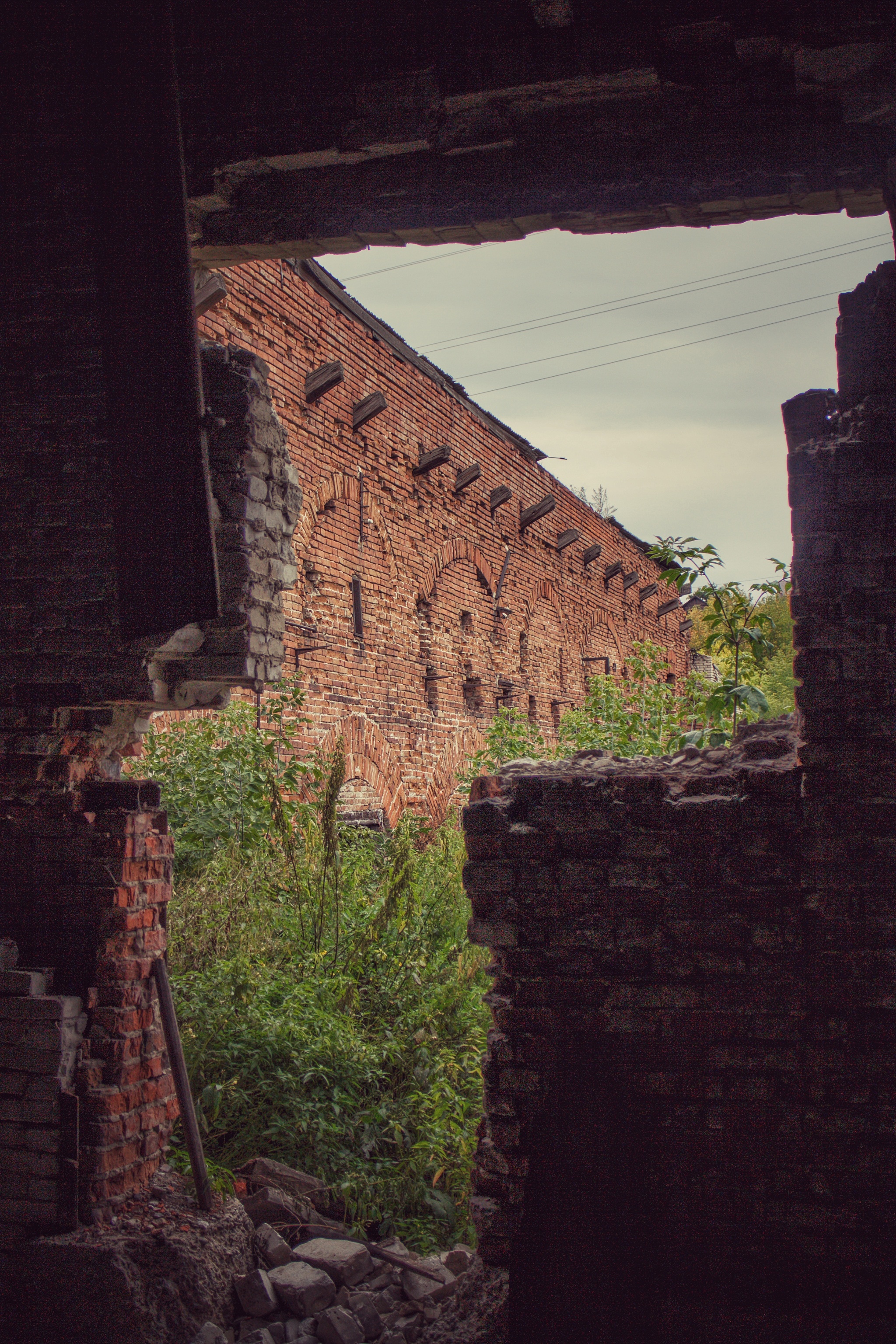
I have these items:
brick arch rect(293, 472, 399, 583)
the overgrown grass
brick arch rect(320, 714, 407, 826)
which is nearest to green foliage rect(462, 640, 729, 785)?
brick arch rect(320, 714, 407, 826)

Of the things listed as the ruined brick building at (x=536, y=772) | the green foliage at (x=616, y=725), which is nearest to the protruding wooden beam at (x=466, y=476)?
the green foliage at (x=616, y=725)

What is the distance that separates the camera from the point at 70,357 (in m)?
3.50

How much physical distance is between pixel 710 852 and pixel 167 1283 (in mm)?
2244

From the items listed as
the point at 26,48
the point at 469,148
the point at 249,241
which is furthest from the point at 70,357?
the point at 469,148

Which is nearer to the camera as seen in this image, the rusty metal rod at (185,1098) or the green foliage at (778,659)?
the rusty metal rod at (185,1098)

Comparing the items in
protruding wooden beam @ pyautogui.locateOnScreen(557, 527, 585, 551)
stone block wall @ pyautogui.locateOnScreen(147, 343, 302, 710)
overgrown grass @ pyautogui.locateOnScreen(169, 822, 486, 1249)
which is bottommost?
overgrown grass @ pyautogui.locateOnScreen(169, 822, 486, 1249)

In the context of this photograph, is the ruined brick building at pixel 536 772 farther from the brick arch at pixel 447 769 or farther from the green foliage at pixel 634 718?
the brick arch at pixel 447 769

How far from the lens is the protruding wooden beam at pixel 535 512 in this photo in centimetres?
1459

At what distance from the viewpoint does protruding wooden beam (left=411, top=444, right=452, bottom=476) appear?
428 inches

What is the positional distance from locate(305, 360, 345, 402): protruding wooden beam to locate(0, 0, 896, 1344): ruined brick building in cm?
468

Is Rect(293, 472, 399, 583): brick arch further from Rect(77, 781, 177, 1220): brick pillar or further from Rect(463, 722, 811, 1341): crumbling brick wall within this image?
Rect(463, 722, 811, 1341): crumbling brick wall

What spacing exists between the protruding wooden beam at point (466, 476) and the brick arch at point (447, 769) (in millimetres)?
3059

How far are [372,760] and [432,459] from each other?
12.0 ft

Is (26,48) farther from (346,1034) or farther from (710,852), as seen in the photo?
(346,1034)
